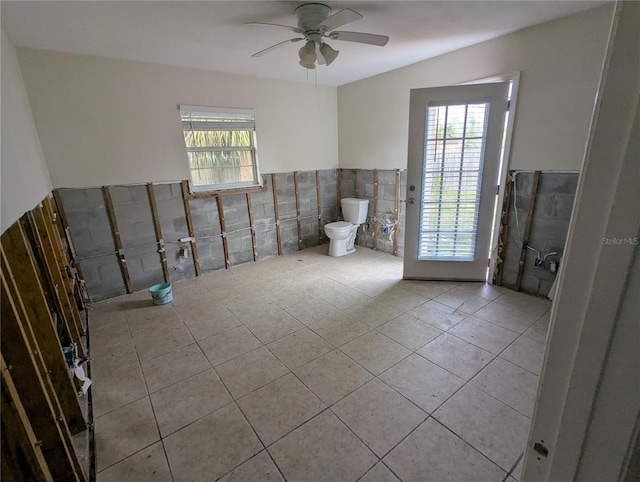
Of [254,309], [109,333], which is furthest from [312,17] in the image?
[109,333]

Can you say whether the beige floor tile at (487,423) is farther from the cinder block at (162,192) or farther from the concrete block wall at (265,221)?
the cinder block at (162,192)

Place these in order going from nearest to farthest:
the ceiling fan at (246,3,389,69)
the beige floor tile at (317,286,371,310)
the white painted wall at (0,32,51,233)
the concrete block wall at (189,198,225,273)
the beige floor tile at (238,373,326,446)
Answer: the white painted wall at (0,32,51,233) → the beige floor tile at (238,373,326,446) → the ceiling fan at (246,3,389,69) → the beige floor tile at (317,286,371,310) → the concrete block wall at (189,198,225,273)

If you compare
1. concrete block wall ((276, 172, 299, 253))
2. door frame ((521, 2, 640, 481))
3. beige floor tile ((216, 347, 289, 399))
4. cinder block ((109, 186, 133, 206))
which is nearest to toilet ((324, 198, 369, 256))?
concrete block wall ((276, 172, 299, 253))

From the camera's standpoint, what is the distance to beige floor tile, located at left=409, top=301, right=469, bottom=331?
262cm

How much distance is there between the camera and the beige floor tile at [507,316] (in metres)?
2.55

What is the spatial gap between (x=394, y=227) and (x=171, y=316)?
3.00 metres

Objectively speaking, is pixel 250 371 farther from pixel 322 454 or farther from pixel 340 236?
pixel 340 236

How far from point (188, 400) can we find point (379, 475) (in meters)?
1.22

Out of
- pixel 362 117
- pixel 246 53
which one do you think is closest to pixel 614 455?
pixel 246 53

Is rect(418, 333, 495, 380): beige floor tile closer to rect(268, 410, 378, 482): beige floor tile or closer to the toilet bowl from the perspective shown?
rect(268, 410, 378, 482): beige floor tile

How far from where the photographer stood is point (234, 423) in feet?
5.69

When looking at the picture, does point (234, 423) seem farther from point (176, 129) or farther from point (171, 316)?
point (176, 129)

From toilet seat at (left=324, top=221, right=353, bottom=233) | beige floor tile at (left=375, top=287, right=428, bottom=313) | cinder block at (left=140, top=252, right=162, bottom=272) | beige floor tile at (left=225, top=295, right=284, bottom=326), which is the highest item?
toilet seat at (left=324, top=221, right=353, bottom=233)

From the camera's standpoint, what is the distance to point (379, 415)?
1.74 m
